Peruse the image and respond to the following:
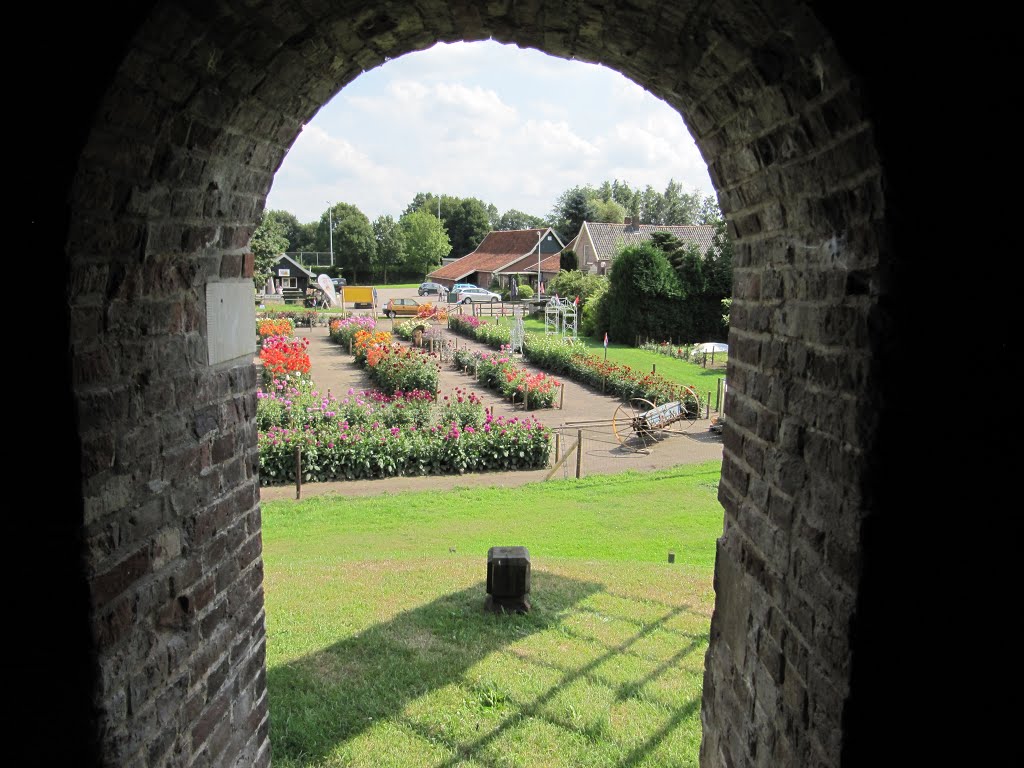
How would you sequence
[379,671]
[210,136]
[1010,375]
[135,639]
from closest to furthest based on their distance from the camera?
[1010,375], [135,639], [210,136], [379,671]

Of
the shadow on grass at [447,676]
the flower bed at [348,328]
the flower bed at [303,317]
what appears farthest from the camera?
the flower bed at [303,317]

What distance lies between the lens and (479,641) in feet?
19.0

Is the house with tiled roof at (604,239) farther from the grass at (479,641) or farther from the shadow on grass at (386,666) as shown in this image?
the shadow on grass at (386,666)

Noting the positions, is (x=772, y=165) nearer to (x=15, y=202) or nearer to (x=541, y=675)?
(x=15, y=202)

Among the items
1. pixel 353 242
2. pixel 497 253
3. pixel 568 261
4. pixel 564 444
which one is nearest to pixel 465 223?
pixel 353 242

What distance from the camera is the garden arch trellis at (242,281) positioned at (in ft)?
6.27

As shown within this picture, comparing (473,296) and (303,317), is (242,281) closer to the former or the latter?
(303,317)

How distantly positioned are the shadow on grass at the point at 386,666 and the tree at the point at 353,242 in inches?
2954

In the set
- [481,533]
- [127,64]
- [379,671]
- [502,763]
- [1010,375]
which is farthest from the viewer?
[481,533]

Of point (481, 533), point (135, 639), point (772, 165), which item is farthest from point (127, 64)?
point (481, 533)

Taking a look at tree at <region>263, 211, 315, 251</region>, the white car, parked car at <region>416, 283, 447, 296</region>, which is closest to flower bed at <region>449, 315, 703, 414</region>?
the white car

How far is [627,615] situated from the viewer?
21.1ft

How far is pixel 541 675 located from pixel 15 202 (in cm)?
455

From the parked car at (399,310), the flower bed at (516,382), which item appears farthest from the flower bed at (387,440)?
the parked car at (399,310)
